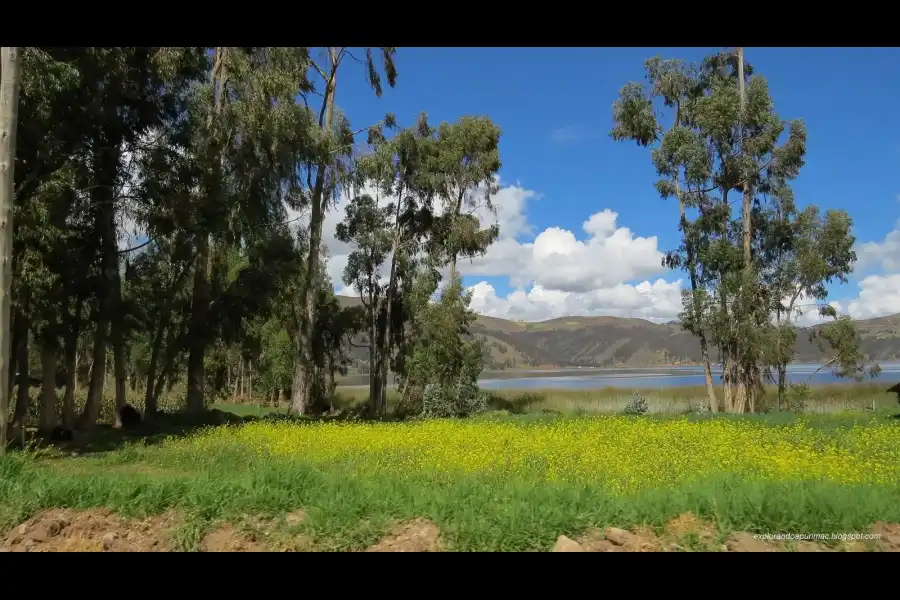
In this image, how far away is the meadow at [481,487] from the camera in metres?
5.10

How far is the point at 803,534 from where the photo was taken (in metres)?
4.80

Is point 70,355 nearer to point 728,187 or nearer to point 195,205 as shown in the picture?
point 195,205

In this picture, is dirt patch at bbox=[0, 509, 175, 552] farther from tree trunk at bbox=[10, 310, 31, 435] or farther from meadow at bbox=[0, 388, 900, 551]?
tree trunk at bbox=[10, 310, 31, 435]

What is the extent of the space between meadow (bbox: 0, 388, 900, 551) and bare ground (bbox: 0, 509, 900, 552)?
0.15 feet

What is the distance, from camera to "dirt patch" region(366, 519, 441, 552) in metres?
4.88

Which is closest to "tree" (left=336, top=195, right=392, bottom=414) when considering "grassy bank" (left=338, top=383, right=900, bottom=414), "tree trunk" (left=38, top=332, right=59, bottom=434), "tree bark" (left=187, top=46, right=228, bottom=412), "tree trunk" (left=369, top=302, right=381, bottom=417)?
"tree trunk" (left=369, top=302, right=381, bottom=417)

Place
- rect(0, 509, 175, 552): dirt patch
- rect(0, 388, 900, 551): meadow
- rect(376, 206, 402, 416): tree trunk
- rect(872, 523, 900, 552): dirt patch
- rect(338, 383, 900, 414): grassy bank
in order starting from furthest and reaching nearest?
rect(376, 206, 402, 416): tree trunk → rect(338, 383, 900, 414): grassy bank → rect(0, 509, 175, 552): dirt patch → rect(0, 388, 900, 551): meadow → rect(872, 523, 900, 552): dirt patch

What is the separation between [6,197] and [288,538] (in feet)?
23.0

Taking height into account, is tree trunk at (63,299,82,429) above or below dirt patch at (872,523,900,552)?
above

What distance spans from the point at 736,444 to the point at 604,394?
76.9ft

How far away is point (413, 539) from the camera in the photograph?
16.5 ft
